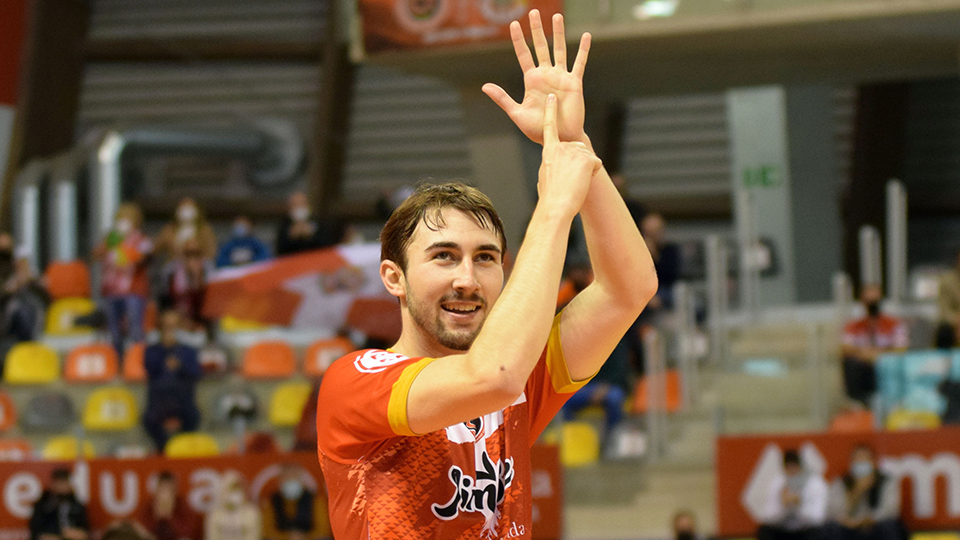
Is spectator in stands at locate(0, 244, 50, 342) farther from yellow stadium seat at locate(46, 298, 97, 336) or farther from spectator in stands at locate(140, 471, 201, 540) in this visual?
spectator in stands at locate(140, 471, 201, 540)

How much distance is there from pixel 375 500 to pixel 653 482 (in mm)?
8854

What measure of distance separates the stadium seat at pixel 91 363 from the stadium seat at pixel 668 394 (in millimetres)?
6359

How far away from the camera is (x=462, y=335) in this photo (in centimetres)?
261

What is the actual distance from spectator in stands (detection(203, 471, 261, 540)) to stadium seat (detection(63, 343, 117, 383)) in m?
3.79

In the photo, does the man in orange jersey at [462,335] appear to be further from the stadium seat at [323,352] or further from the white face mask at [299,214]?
the white face mask at [299,214]

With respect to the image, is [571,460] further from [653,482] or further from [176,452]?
[176,452]

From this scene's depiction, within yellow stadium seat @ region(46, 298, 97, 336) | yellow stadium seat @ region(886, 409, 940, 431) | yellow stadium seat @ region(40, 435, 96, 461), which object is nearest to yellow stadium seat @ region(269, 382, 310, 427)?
yellow stadium seat @ region(40, 435, 96, 461)

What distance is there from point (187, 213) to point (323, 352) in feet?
7.91

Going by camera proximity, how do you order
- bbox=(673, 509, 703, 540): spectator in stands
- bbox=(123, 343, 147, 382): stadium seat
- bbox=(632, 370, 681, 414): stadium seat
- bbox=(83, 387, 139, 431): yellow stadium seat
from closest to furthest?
bbox=(673, 509, 703, 540): spectator in stands < bbox=(632, 370, 681, 414): stadium seat < bbox=(83, 387, 139, 431): yellow stadium seat < bbox=(123, 343, 147, 382): stadium seat

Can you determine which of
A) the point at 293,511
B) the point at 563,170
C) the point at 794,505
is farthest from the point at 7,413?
the point at 563,170

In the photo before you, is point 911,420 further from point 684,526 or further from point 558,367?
point 558,367

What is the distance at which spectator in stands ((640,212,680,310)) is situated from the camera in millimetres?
11938

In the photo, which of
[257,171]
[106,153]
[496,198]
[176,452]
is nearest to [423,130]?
[257,171]

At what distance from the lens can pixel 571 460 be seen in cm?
1088
